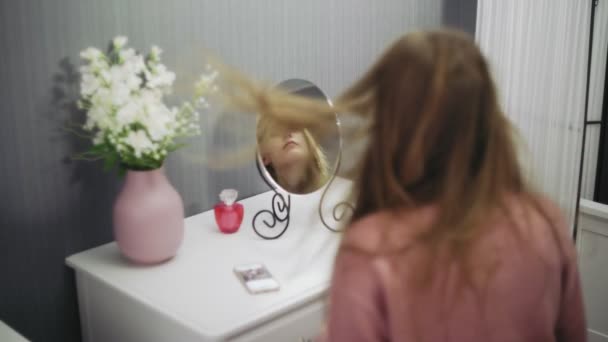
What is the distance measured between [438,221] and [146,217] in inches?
33.6

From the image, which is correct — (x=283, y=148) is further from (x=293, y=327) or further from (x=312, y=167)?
(x=293, y=327)

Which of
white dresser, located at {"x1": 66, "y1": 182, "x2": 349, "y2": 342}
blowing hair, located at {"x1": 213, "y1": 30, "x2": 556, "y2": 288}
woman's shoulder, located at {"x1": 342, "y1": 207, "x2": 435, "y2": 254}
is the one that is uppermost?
blowing hair, located at {"x1": 213, "y1": 30, "x2": 556, "y2": 288}

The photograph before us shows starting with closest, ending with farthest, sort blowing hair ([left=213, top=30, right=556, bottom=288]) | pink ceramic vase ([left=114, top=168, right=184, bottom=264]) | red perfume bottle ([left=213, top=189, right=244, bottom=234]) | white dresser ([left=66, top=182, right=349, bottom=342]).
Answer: blowing hair ([left=213, top=30, right=556, bottom=288]), white dresser ([left=66, top=182, right=349, bottom=342]), pink ceramic vase ([left=114, top=168, right=184, bottom=264]), red perfume bottle ([left=213, top=189, right=244, bottom=234])

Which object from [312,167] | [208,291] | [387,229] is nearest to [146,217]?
[208,291]

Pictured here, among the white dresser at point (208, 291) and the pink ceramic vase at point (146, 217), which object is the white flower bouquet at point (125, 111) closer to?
the pink ceramic vase at point (146, 217)

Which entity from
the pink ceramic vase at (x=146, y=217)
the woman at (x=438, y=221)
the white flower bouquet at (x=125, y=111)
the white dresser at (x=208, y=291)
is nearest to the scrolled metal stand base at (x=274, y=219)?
the white dresser at (x=208, y=291)

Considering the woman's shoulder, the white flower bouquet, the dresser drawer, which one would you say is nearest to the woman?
the woman's shoulder

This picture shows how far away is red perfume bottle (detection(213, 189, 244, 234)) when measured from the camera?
1.79 m

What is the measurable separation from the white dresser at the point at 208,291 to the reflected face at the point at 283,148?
0.63ft

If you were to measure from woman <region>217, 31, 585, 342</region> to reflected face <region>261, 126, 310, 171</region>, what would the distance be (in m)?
0.91

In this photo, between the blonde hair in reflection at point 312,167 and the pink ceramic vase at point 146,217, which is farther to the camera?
the blonde hair in reflection at point 312,167

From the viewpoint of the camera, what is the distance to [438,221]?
2.90ft

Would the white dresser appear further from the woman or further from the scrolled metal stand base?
the woman

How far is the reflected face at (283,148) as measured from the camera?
6.10ft
